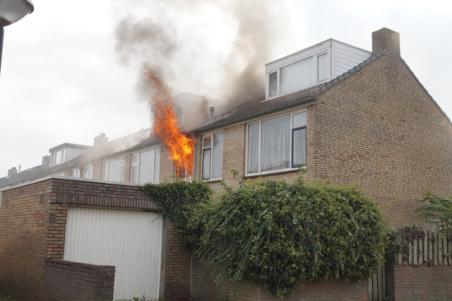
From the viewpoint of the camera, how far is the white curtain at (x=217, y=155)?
60.2 feet

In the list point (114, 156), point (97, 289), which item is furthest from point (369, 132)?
point (114, 156)

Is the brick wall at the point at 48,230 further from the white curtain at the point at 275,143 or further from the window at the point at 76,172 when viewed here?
the window at the point at 76,172

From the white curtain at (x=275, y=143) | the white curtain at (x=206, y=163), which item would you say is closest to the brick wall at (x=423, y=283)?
the white curtain at (x=275, y=143)

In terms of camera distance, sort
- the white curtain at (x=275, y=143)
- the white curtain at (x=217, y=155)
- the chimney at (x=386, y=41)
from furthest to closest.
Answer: the white curtain at (x=217, y=155)
the chimney at (x=386, y=41)
the white curtain at (x=275, y=143)

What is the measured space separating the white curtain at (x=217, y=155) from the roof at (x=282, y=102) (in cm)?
41

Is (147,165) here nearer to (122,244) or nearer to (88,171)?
(88,171)

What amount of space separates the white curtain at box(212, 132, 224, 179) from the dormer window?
2.25 m

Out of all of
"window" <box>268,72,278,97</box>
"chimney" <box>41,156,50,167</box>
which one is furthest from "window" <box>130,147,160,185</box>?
"chimney" <box>41,156,50,167</box>

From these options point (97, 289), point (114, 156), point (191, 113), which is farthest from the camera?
point (114, 156)

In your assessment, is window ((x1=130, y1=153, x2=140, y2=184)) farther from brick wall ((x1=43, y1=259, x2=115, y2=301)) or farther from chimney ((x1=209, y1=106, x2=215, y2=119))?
brick wall ((x1=43, y1=259, x2=115, y2=301))

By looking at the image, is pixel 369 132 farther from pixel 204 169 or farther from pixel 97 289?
pixel 97 289

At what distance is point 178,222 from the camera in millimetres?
12477

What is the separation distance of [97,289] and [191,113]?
45.3 ft

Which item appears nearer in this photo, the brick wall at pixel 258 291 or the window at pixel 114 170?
the brick wall at pixel 258 291
